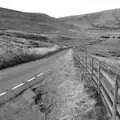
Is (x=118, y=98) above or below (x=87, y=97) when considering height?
above

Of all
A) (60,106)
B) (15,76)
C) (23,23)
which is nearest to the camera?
(60,106)

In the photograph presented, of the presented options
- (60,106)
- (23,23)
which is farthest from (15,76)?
(23,23)

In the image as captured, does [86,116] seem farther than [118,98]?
Yes

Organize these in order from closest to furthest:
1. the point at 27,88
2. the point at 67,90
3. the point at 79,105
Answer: the point at 79,105, the point at 67,90, the point at 27,88

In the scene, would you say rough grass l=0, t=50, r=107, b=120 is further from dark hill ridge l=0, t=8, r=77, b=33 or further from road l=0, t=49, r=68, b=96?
dark hill ridge l=0, t=8, r=77, b=33

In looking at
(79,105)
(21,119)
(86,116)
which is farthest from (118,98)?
(21,119)

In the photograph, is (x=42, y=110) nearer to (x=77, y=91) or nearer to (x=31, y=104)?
(x=31, y=104)

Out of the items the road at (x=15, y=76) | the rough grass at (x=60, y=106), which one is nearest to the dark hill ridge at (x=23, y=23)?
the road at (x=15, y=76)

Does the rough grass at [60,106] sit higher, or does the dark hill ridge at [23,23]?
the dark hill ridge at [23,23]

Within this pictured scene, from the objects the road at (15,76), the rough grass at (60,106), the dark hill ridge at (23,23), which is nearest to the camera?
the rough grass at (60,106)

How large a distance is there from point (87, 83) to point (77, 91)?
1056mm

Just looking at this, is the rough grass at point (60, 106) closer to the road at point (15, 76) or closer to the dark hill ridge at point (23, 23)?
the road at point (15, 76)

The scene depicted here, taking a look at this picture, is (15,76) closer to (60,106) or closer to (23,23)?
(60,106)

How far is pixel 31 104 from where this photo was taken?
343 inches
